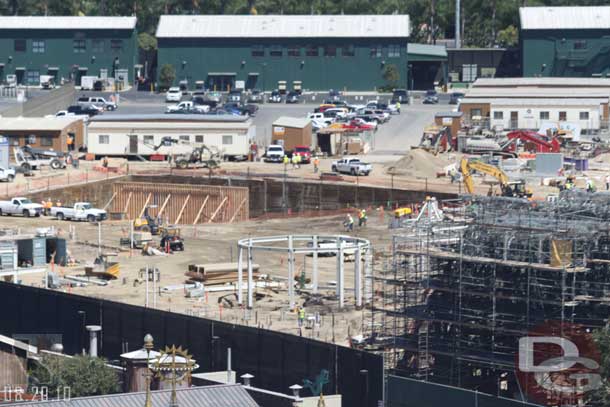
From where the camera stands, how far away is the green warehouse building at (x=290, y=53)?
14862cm

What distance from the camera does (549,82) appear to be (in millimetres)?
137625

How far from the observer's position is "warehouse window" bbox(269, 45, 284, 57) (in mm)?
149125

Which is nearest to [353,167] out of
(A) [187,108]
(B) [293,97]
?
(A) [187,108]

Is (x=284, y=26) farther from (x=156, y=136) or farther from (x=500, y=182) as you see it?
(x=500, y=182)

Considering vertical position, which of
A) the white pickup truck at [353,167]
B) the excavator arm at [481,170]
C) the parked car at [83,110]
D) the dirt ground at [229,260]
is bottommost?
the dirt ground at [229,260]

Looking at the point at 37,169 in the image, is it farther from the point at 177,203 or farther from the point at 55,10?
the point at 55,10

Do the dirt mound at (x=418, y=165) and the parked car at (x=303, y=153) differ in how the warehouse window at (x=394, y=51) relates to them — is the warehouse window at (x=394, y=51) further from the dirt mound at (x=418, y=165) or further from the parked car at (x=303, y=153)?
the dirt mound at (x=418, y=165)

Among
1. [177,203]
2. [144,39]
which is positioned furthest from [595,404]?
[144,39]

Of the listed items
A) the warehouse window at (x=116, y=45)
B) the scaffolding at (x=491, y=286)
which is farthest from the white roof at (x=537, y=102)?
the scaffolding at (x=491, y=286)

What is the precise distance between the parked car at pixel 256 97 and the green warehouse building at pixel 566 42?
18.7 m

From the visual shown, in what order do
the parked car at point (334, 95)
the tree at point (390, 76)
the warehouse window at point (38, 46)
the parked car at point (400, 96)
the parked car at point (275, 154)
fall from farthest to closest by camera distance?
the warehouse window at point (38, 46) < the tree at point (390, 76) < the parked car at point (334, 95) < the parked car at point (400, 96) < the parked car at point (275, 154)

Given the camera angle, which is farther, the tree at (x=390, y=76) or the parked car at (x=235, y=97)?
the tree at (x=390, y=76)

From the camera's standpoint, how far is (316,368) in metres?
62.8

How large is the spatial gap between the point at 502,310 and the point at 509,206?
5372 mm
